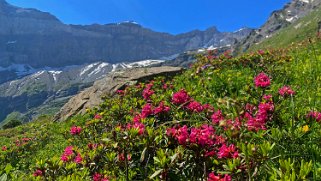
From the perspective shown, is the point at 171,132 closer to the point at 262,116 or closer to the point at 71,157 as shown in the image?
the point at 262,116

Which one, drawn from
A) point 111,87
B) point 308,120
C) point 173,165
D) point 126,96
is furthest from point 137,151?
point 111,87

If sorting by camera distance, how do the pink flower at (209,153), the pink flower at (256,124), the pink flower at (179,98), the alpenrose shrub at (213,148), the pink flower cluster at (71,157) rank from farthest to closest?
the pink flower at (179,98)
the pink flower cluster at (71,157)
the pink flower at (256,124)
the pink flower at (209,153)
the alpenrose shrub at (213,148)

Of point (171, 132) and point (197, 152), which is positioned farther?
point (171, 132)

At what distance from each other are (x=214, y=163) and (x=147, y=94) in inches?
256

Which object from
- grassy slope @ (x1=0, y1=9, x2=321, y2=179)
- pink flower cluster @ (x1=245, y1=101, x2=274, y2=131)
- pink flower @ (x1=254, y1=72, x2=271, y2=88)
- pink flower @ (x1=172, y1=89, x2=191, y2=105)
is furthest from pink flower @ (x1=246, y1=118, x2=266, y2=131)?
pink flower @ (x1=172, y1=89, x2=191, y2=105)

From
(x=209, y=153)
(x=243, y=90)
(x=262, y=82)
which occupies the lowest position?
(x=209, y=153)

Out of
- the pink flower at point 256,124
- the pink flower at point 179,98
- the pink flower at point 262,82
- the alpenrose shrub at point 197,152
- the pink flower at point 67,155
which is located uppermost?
the pink flower at point 262,82

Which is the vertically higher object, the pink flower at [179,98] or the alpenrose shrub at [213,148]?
the pink flower at [179,98]

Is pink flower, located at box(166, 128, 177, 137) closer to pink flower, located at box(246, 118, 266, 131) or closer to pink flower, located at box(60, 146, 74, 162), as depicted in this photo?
pink flower, located at box(246, 118, 266, 131)

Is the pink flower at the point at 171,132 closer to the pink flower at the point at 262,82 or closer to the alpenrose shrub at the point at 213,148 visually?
the alpenrose shrub at the point at 213,148

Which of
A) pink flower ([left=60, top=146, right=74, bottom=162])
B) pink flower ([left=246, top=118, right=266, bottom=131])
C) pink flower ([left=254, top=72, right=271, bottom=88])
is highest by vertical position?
pink flower ([left=254, top=72, right=271, bottom=88])

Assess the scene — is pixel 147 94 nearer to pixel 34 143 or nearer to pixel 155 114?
pixel 155 114

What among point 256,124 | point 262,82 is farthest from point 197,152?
point 262,82

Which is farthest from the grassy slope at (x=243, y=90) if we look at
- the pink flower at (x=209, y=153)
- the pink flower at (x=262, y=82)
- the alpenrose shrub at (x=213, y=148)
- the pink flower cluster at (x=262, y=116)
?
the pink flower at (x=209, y=153)
